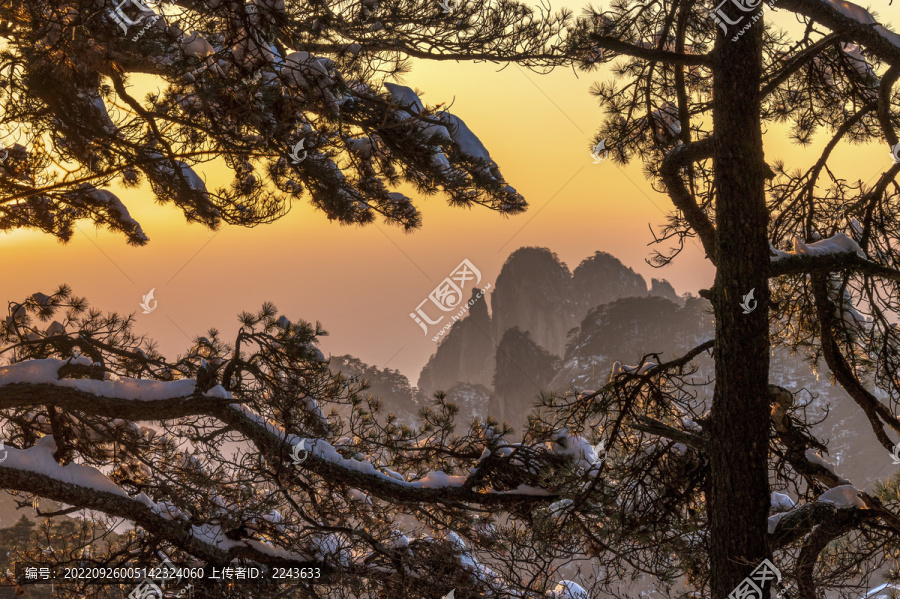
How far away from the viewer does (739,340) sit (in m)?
3.35

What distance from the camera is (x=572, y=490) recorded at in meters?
4.13

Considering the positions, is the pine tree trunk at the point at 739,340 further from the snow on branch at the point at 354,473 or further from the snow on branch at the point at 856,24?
the snow on branch at the point at 354,473

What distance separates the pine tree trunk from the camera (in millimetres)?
3305

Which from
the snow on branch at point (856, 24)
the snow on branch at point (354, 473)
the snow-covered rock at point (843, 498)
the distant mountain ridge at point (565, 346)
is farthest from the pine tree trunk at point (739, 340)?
the distant mountain ridge at point (565, 346)

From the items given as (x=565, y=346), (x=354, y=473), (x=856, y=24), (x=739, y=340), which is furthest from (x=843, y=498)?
(x=565, y=346)

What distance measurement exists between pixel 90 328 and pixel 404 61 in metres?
3.85

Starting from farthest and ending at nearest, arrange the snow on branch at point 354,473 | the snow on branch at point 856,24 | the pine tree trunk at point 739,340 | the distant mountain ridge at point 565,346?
the distant mountain ridge at point 565,346
the snow on branch at point 354,473
the snow on branch at point 856,24
the pine tree trunk at point 739,340

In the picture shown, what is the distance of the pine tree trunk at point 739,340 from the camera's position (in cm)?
330

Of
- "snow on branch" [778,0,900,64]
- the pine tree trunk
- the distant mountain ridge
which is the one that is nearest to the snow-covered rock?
the pine tree trunk

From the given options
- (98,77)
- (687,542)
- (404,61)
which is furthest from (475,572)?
(98,77)

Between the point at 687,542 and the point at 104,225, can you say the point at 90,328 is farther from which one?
the point at 687,542

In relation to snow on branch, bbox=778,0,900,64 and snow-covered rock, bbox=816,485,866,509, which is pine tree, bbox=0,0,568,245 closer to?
snow on branch, bbox=778,0,900,64

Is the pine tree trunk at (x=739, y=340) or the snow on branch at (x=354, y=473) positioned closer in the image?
the pine tree trunk at (x=739, y=340)

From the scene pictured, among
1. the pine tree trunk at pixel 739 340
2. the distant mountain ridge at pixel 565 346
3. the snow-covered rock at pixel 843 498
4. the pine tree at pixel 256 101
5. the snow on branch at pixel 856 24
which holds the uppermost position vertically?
the distant mountain ridge at pixel 565 346
